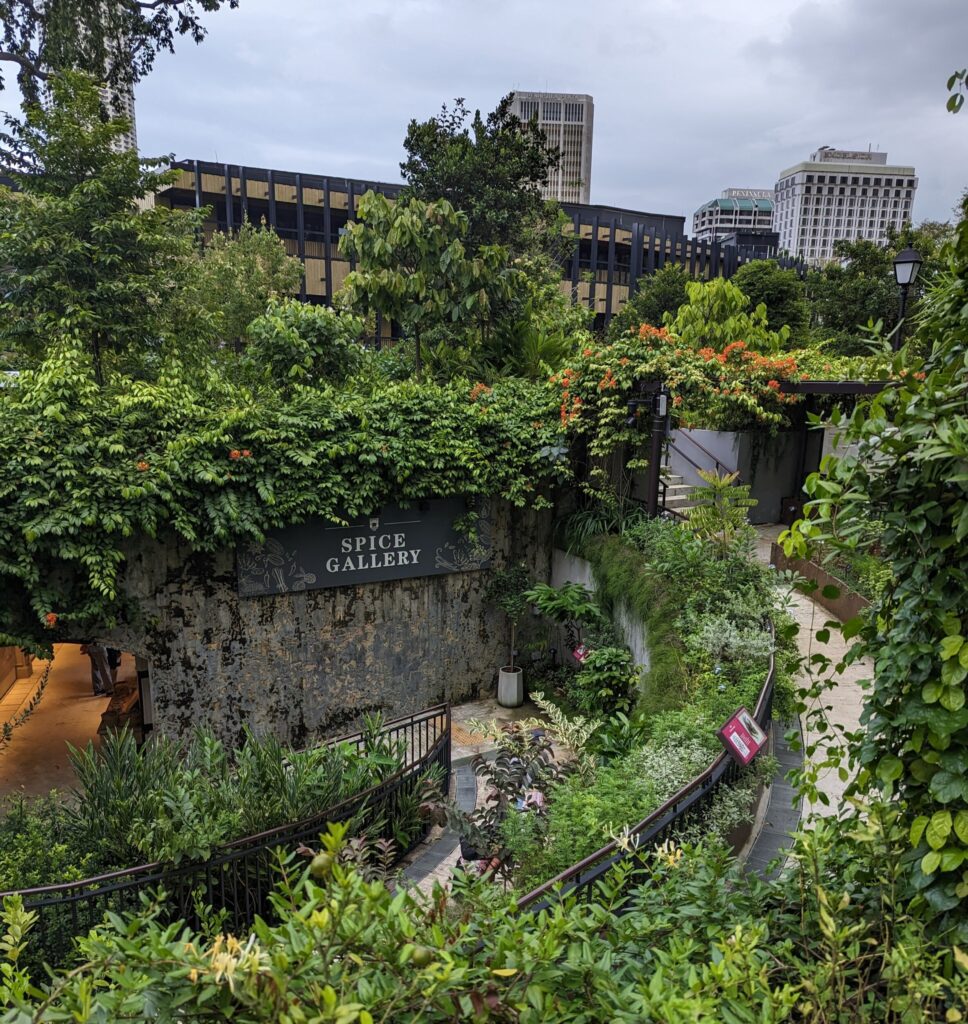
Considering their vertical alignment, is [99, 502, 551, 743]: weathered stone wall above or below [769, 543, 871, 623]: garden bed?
below

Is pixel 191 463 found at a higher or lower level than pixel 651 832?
higher

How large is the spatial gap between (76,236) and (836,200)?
6427 inches

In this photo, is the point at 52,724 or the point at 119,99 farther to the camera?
the point at 119,99

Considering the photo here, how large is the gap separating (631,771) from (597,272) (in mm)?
44112

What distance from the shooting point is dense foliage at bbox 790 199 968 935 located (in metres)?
1.88

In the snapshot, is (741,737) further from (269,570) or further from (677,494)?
(677,494)

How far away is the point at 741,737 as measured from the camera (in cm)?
361

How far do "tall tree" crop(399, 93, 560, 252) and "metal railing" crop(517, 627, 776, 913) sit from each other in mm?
13281

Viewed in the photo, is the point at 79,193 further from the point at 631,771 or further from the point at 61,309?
the point at 631,771

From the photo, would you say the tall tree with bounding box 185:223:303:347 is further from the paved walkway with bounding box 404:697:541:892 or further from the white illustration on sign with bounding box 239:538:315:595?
the paved walkway with bounding box 404:697:541:892

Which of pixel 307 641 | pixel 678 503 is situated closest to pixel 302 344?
pixel 307 641

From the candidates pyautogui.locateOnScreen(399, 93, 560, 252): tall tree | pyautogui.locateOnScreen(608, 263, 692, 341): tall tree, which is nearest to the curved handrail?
pyautogui.locateOnScreen(399, 93, 560, 252): tall tree

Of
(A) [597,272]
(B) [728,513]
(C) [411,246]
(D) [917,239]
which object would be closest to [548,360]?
(C) [411,246]

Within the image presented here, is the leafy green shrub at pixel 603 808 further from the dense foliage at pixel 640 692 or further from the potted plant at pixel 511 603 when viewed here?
the potted plant at pixel 511 603
